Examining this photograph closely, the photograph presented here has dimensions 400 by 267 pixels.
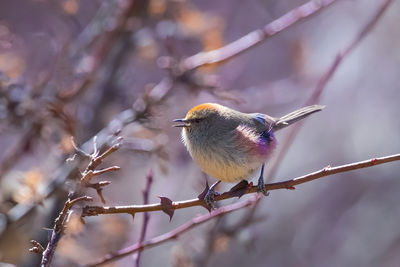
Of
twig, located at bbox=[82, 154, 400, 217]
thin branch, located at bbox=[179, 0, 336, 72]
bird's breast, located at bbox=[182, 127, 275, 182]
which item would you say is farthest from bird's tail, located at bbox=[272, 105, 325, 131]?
twig, located at bbox=[82, 154, 400, 217]

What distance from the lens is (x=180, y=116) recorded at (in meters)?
4.83

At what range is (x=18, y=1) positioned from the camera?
23.5ft

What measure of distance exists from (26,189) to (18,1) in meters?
4.99

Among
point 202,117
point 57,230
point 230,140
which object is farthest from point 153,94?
point 57,230

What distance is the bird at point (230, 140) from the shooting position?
10.1 feet

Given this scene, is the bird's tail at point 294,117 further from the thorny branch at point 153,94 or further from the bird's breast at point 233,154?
the thorny branch at point 153,94

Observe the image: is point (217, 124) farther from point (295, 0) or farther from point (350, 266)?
point (295, 0)

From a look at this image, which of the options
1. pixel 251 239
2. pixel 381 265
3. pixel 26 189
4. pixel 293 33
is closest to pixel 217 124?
pixel 251 239

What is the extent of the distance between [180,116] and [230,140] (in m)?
1.68

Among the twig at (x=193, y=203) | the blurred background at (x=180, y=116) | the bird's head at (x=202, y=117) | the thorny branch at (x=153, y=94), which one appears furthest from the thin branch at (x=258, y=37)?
the twig at (x=193, y=203)

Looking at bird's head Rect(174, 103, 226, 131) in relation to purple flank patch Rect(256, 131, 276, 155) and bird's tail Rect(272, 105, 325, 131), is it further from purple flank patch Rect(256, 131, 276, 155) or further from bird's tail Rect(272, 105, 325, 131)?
bird's tail Rect(272, 105, 325, 131)

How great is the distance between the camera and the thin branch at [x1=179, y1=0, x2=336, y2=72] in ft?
10.6

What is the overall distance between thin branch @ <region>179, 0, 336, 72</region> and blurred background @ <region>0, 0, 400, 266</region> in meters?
0.10

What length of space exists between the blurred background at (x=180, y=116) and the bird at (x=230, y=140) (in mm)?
147
